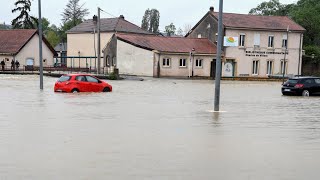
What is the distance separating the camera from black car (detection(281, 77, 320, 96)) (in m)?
29.5

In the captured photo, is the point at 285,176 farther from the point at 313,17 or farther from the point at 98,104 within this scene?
the point at 313,17

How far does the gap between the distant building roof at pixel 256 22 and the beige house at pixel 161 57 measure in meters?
3.89

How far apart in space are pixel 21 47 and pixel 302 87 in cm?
4663

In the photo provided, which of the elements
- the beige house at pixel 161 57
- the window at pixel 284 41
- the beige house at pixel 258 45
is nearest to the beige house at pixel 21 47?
the beige house at pixel 161 57

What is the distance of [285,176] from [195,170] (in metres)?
1.61

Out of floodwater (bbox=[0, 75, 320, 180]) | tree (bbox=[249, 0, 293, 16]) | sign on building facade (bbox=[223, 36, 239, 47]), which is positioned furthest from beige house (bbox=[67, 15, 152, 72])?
floodwater (bbox=[0, 75, 320, 180])

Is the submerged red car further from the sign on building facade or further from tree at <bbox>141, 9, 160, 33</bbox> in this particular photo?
tree at <bbox>141, 9, 160, 33</bbox>

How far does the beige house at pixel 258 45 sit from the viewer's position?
5559 cm

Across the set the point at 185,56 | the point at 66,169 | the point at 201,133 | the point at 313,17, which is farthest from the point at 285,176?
the point at 313,17

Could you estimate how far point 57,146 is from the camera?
10203 mm

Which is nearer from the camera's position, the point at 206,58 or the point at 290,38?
the point at 206,58

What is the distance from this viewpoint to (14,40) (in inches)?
2640

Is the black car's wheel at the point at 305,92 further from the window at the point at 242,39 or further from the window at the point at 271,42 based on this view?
the window at the point at 271,42

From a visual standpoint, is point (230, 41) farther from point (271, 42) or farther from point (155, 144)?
point (155, 144)
